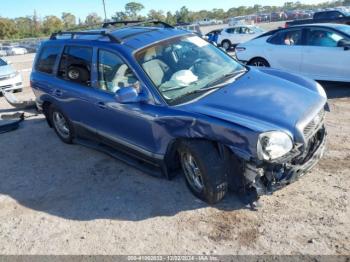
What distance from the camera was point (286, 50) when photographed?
9094mm

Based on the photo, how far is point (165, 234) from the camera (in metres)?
3.82

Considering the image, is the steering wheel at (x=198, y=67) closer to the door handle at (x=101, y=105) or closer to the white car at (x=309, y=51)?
the door handle at (x=101, y=105)

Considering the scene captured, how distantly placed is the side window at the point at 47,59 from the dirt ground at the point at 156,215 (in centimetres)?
182

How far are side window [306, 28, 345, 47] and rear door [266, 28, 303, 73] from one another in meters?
0.25

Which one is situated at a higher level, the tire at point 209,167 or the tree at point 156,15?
the tire at point 209,167

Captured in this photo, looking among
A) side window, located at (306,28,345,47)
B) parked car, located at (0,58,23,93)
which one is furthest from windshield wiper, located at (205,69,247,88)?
parked car, located at (0,58,23,93)

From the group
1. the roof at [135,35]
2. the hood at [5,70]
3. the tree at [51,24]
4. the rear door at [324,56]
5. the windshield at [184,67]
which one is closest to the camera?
the windshield at [184,67]

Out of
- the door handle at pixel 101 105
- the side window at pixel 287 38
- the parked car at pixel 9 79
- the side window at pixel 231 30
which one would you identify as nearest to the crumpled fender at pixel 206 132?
the door handle at pixel 101 105

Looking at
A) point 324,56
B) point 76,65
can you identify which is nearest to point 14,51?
point 324,56

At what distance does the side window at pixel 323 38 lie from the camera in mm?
8367

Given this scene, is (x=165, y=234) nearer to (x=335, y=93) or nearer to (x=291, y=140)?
(x=291, y=140)

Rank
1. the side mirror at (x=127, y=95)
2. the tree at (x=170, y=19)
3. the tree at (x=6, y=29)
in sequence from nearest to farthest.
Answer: the side mirror at (x=127, y=95) < the tree at (x=6, y=29) < the tree at (x=170, y=19)

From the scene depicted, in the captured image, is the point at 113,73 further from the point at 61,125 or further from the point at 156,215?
the point at 61,125

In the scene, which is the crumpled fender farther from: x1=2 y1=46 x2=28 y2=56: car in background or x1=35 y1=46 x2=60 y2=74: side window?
x1=2 y1=46 x2=28 y2=56: car in background
